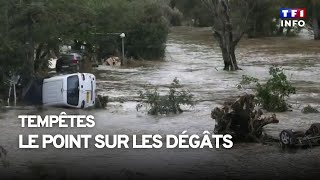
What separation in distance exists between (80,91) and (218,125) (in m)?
6.15

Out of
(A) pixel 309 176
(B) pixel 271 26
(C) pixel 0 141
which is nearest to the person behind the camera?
(A) pixel 309 176

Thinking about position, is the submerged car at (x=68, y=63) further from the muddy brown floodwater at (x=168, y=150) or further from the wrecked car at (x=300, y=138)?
the wrecked car at (x=300, y=138)

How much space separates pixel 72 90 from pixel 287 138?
26.5ft

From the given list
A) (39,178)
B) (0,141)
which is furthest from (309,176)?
(0,141)

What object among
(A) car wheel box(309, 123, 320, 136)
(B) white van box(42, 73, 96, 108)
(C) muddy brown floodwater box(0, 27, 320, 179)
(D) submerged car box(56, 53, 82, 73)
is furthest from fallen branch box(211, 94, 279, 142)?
(D) submerged car box(56, 53, 82, 73)

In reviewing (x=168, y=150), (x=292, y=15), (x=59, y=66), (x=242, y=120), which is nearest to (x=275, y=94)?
(x=242, y=120)

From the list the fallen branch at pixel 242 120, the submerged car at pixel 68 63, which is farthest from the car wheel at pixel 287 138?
the submerged car at pixel 68 63

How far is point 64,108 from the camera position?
19.3 meters

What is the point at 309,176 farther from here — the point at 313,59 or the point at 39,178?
the point at 313,59

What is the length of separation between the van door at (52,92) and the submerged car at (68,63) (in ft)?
37.3

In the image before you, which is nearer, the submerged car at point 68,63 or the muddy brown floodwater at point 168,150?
the muddy brown floodwater at point 168,150

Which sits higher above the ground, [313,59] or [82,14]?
[82,14]

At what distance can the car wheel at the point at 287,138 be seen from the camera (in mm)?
13000

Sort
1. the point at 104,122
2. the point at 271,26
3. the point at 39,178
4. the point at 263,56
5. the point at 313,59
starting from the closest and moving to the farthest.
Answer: the point at 39,178, the point at 104,122, the point at 313,59, the point at 263,56, the point at 271,26
